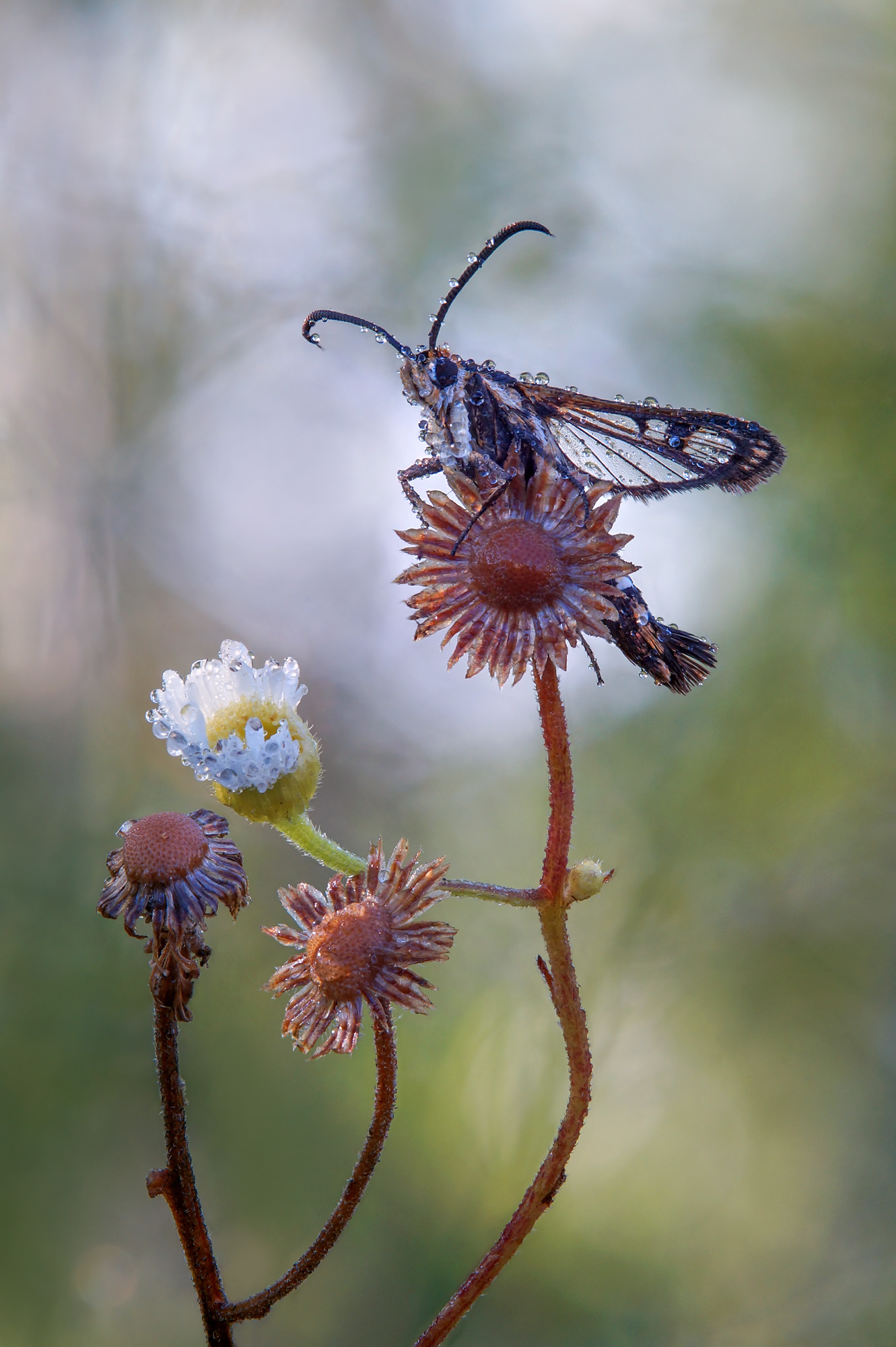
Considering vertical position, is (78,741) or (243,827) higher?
(78,741)

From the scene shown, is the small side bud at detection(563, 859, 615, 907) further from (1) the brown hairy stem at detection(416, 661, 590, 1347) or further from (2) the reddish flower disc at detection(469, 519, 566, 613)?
(2) the reddish flower disc at detection(469, 519, 566, 613)

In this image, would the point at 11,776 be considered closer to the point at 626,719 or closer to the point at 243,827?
the point at 243,827

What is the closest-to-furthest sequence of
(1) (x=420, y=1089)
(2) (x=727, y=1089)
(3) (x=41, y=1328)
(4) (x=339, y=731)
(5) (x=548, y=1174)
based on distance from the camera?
(5) (x=548, y=1174) → (3) (x=41, y=1328) → (2) (x=727, y=1089) → (1) (x=420, y=1089) → (4) (x=339, y=731)

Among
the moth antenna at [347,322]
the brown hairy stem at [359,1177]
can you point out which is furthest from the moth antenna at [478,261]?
the brown hairy stem at [359,1177]

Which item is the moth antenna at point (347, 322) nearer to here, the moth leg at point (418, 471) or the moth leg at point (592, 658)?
the moth leg at point (418, 471)

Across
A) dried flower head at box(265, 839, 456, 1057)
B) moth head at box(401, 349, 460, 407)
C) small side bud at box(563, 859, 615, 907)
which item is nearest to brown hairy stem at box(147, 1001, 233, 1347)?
dried flower head at box(265, 839, 456, 1057)

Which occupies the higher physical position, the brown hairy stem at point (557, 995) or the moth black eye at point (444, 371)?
the moth black eye at point (444, 371)

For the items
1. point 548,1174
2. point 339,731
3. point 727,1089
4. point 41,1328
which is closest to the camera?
point 548,1174

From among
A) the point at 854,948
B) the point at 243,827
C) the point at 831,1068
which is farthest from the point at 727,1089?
the point at 243,827
